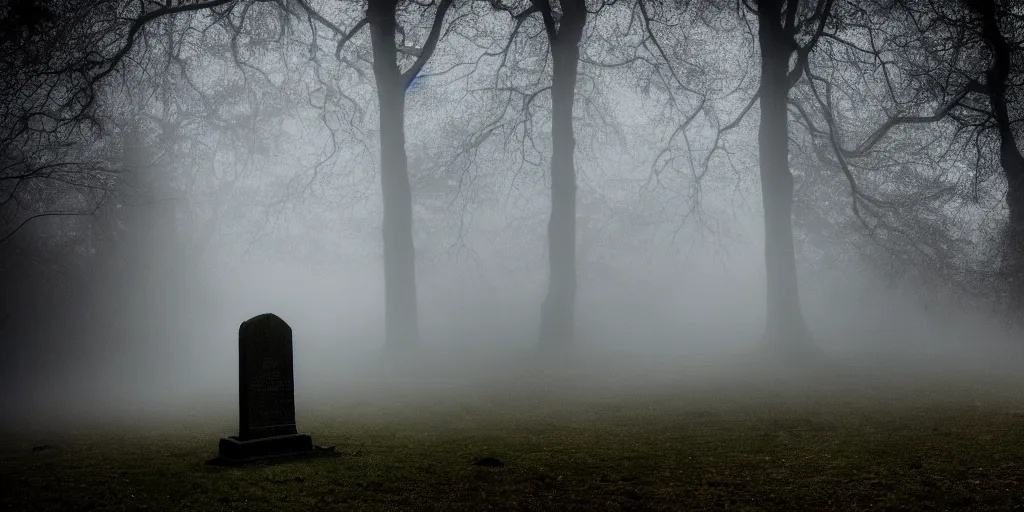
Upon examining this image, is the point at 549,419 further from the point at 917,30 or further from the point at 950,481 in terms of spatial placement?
the point at 917,30

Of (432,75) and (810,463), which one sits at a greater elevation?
(432,75)

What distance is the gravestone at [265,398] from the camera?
24.5ft

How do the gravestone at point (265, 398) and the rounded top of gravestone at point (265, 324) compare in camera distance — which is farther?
the rounded top of gravestone at point (265, 324)

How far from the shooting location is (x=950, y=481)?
5902 mm

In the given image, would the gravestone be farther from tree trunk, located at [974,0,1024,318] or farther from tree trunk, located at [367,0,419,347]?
tree trunk, located at [974,0,1024,318]

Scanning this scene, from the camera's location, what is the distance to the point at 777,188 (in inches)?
695

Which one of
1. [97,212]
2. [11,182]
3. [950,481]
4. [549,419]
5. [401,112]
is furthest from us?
[401,112]

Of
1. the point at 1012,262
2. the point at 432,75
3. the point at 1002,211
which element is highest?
the point at 432,75

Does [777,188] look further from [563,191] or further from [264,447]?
[264,447]

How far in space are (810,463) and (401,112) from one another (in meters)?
13.9

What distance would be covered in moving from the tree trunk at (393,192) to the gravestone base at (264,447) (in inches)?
392

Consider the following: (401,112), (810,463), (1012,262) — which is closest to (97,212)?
(401,112)

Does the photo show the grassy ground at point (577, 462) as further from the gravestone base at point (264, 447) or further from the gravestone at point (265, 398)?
the gravestone at point (265, 398)

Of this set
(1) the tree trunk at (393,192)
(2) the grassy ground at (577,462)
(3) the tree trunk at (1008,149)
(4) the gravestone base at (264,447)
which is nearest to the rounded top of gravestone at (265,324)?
(4) the gravestone base at (264,447)
